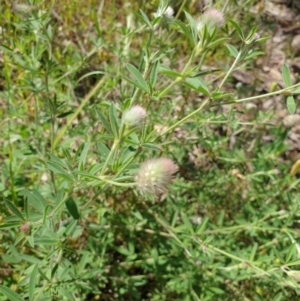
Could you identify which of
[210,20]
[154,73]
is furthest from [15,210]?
[210,20]

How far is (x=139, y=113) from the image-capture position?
1.20m

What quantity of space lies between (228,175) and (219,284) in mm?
534

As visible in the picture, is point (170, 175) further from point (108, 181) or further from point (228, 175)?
point (228, 175)

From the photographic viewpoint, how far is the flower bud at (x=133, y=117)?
1.19 metres

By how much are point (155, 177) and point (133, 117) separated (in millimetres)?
156

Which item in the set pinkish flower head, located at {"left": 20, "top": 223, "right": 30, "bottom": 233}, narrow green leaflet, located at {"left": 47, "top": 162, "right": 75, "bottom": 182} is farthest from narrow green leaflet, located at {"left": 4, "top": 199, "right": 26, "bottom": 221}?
narrow green leaflet, located at {"left": 47, "top": 162, "right": 75, "bottom": 182}

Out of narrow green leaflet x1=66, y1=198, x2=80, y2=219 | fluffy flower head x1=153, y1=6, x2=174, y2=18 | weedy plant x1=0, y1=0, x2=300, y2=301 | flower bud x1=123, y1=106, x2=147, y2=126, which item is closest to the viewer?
flower bud x1=123, y1=106, x2=147, y2=126

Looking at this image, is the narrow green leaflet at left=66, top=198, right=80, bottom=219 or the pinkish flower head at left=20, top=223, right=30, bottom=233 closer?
the pinkish flower head at left=20, top=223, right=30, bottom=233

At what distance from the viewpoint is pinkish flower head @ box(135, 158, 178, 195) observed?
3.94 feet

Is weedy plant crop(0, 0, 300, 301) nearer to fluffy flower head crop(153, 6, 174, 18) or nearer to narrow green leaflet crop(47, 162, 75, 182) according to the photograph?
fluffy flower head crop(153, 6, 174, 18)

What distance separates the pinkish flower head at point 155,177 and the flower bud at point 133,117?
120 mm

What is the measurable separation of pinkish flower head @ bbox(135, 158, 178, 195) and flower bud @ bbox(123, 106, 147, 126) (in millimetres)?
120

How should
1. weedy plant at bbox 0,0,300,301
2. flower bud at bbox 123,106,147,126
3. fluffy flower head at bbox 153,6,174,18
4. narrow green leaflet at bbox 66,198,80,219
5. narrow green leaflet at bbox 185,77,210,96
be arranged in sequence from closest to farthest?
1. flower bud at bbox 123,106,147,126
2. narrow green leaflet at bbox 185,77,210,96
3. fluffy flower head at bbox 153,6,174,18
4. narrow green leaflet at bbox 66,198,80,219
5. weedy plant at bbox 0,0,300,301

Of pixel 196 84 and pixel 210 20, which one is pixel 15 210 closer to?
pixel 196 84
